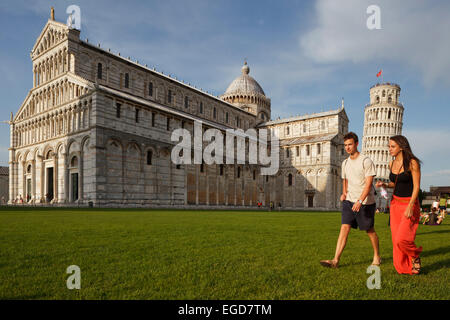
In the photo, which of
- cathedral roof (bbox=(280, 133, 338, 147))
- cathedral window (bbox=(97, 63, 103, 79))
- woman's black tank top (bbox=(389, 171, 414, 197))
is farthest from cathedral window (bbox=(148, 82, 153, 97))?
woman's black tank top (bbox=(389, 171, 414, 197))

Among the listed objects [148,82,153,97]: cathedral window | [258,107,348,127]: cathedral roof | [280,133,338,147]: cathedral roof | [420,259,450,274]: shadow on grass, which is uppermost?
[148,82,153,97]: cathedral window

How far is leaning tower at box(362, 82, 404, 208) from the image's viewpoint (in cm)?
8000

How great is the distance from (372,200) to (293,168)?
51.9 meters

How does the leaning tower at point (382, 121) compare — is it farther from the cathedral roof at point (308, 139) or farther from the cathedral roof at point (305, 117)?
the cathedral roof at point (308, 139)

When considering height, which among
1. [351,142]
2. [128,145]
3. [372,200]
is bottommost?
[372,200]

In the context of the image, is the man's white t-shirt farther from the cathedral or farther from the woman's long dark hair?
the cathedral

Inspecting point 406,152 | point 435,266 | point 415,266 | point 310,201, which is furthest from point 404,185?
point 310,201

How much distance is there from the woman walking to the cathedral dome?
59492mm

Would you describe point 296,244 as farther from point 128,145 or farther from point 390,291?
point 128,145

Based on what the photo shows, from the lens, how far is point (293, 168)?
56.5 metres

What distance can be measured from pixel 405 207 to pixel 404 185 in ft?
1.18

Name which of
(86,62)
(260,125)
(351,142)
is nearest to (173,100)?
(86,62)

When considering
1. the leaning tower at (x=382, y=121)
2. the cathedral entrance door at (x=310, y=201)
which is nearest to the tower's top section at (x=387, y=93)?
the leaning tower at (x=382, y=121)

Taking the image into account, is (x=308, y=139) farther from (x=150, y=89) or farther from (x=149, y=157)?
(x=149, y=157)
